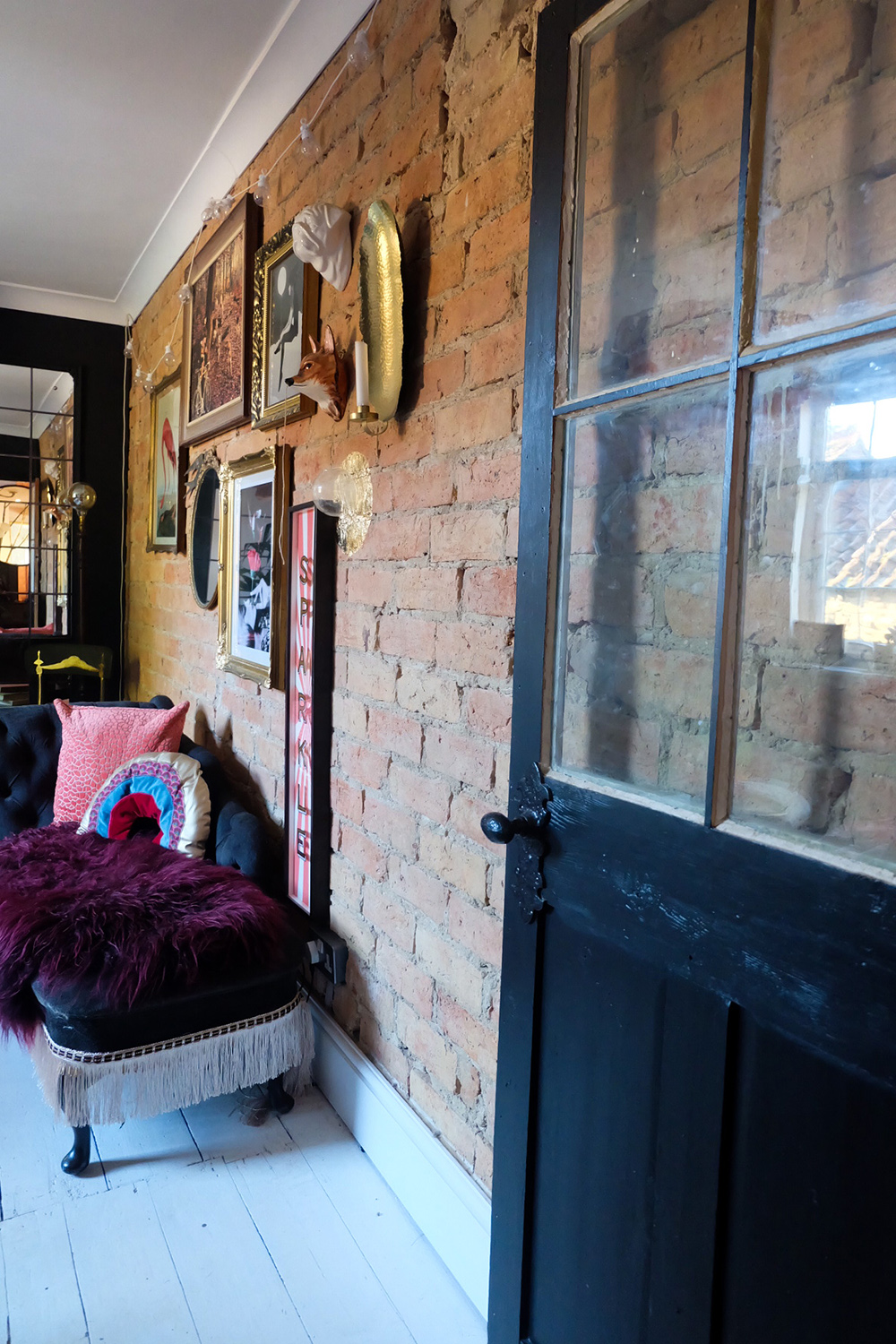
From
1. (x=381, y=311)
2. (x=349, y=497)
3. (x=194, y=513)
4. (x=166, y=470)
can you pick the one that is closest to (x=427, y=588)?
(x=349, y=497)

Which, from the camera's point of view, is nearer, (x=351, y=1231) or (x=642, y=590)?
(x=642, y=590)

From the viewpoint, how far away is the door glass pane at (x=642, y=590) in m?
0.96

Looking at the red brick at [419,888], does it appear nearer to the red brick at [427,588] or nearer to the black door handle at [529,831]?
the black door handle at [529,831]

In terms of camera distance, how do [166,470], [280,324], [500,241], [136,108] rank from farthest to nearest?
[166,470] < [136,108] < [280,324] < [500,241]

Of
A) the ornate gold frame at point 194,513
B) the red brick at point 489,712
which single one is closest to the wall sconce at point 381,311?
the red brick at point 489,712

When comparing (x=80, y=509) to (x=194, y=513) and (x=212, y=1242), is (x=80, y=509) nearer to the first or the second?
(x=194, y=513)

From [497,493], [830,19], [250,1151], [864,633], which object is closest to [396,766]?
[497,493]

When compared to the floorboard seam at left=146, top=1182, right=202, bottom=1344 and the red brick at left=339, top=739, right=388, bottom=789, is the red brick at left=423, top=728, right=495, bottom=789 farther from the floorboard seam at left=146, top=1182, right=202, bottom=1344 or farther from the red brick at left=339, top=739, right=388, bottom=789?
the floorboard seam at left=146, top=1182, right=202, bottom=1344

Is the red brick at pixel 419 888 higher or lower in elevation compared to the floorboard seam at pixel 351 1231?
higher

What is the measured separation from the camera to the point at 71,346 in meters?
4.25

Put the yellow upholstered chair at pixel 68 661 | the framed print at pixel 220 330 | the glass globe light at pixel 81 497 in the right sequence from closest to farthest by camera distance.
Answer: the framed print at pixel 220 330
the yellow upholstered chair at pixel 68 661
the glass globe light at pixel 81 497

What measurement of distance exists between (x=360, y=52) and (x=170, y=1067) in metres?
2.19

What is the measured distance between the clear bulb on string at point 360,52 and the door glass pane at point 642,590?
1231mm

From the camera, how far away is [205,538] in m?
3.06
